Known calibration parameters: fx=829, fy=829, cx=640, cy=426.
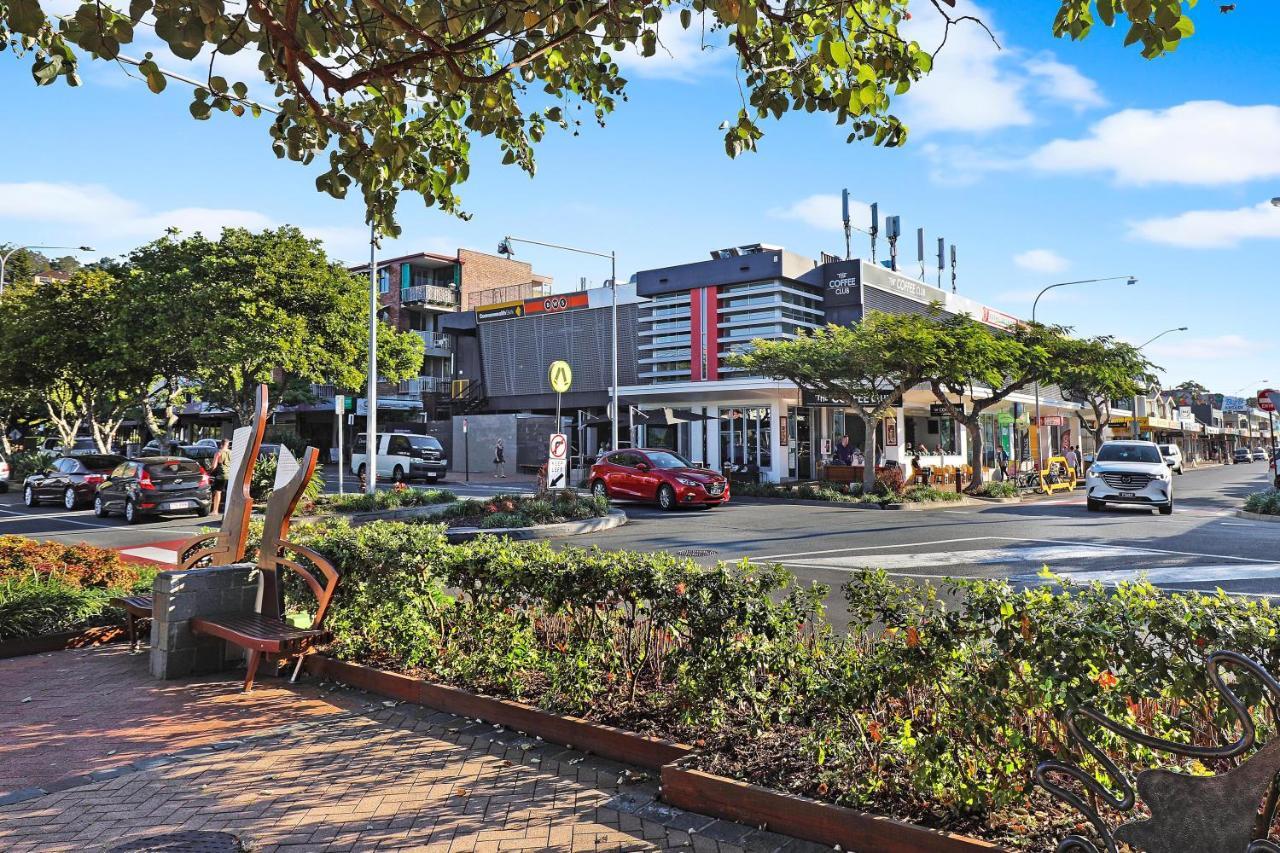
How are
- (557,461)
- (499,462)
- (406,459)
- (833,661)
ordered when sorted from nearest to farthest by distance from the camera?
1. (833,661)
2. (557,461)
3. (406,459)
4. (499,462)

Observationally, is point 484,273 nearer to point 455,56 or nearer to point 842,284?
point 842,284

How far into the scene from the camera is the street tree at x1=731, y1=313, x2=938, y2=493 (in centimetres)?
2391

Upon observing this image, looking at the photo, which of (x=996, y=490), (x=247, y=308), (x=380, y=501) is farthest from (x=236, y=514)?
(x=996, y=490)

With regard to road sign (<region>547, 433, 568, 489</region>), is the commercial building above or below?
above

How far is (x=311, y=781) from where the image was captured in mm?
4230

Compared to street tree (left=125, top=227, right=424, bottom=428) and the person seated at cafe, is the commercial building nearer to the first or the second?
the person seated at cafe

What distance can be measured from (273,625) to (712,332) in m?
29.4

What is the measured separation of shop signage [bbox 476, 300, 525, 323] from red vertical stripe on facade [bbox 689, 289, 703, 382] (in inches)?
432

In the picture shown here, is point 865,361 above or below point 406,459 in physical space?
above

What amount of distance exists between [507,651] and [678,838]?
2.09 m

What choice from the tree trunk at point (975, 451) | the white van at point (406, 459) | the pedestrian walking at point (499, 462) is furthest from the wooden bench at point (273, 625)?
the pedestrian walking at point (499, 462)

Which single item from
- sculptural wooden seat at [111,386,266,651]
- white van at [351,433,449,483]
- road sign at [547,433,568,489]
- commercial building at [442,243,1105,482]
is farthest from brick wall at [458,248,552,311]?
sculptural wooden seat at [111,386,266,651]

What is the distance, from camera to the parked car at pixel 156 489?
18.8 m

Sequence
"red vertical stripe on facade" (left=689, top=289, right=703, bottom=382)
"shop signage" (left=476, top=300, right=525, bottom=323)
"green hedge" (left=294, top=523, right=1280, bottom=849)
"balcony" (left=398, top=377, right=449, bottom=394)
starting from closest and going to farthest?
"green hedge" (left=294, top=523, right=1280, bottom=849) < "red vertical stripe on facade" (left=689, top=289, right=703, bottom=382) < "shop signage" (left=476, top=300, right=525, bottom=323) < "balcony" (left=398, top=377, right=449, bottom=394)
